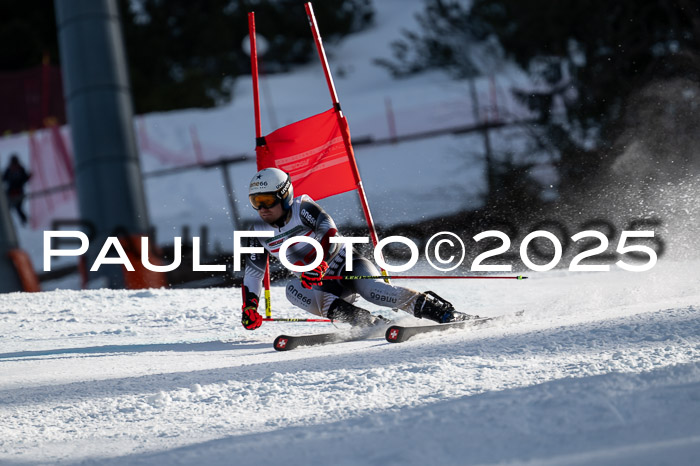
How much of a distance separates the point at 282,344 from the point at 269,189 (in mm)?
1004

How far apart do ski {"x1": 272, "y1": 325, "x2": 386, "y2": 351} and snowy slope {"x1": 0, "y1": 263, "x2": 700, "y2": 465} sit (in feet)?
0.73

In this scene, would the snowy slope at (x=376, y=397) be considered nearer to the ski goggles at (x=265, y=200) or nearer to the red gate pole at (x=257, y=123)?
the red gate pole at (x=257, y=123)

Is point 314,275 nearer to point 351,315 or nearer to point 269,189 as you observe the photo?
point 351,315

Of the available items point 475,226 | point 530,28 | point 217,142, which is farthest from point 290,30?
→ point 475,226

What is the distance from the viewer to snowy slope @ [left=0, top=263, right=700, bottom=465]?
2797mm

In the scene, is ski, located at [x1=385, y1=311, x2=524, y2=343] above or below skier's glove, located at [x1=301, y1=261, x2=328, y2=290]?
below

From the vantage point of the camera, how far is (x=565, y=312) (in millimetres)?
6074

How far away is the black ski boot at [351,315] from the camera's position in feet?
18.6

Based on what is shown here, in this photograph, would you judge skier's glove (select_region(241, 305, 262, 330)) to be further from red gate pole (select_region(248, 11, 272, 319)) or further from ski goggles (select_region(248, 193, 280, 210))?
ski goggles (select_region(248, 193, 280, 210))

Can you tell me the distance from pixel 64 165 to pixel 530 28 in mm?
12042

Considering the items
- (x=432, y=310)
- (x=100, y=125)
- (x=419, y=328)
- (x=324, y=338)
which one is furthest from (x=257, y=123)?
(x=100, y=125)

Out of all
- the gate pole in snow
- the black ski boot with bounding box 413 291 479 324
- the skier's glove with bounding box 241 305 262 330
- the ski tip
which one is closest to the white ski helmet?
the skier's glove with bounding box 241 305 262 330

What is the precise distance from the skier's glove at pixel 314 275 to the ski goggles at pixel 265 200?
50 cm

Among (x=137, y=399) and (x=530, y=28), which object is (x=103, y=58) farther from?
(x=530, y=28)
